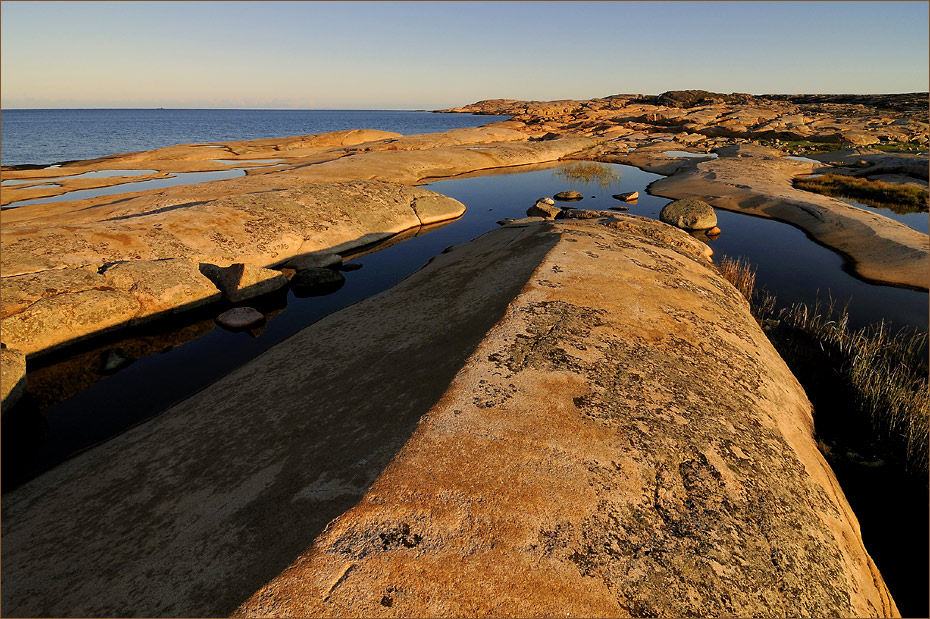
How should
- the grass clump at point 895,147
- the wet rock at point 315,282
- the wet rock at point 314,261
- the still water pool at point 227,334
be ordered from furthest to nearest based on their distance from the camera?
the grass clump at point 895,147 < the wet rock at point 314,261 < the wet rock at point 315,282 < the still water pool at point 227,334

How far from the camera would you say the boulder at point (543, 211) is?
28.6 meters

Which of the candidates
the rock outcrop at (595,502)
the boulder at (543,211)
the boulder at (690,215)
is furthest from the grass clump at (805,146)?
the rock outcrop at (595,502)

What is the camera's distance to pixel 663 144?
64.4 m

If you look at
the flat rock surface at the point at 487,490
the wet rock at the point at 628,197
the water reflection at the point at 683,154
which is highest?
the water reflection at the point at 683,154

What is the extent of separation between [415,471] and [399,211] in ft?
80.4

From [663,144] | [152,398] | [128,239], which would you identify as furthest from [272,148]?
[152,398]

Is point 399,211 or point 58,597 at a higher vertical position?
point 399,211

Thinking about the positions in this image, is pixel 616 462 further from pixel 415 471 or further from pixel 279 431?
pixel 279 431

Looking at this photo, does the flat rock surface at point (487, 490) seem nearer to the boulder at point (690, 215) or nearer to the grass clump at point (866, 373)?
the grass clump at point (866, 373)

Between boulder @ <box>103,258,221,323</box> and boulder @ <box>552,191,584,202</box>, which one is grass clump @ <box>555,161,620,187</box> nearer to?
boulder @ <box>552,191,584,202</box>

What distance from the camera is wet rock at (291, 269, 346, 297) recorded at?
18734mm

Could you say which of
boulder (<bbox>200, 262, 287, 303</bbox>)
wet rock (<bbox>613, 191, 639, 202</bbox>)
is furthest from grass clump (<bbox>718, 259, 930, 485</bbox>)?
wet rock (<bbox>613, 191, 639, 202</bbox>)

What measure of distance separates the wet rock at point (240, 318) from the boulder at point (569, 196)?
2514 cm

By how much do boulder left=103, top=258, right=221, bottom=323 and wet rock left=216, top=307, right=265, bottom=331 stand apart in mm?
1402
